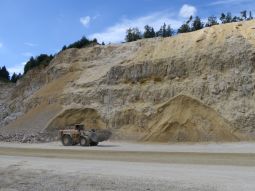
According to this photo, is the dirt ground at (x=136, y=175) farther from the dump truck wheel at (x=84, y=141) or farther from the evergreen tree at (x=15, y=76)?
the evergreen tree at (x=15, y=76)

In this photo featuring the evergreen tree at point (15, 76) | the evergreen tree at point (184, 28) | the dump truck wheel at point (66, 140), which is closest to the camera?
the dump truck wheel at point (66, 140)

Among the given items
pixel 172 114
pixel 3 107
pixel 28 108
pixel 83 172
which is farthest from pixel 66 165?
pixel 3 107

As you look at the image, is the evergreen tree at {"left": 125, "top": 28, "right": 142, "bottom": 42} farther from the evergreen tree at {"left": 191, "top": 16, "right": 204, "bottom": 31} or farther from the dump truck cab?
the dump truck cab

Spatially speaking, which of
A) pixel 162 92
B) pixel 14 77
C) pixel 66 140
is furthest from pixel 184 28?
pixel 14 77

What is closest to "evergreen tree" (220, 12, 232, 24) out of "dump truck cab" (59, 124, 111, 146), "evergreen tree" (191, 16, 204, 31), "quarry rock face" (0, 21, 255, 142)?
"evergreen tree" (191, 16, 204, 31)

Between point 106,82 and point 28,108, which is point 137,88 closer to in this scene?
point 106,82

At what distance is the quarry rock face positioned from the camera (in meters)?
43.3

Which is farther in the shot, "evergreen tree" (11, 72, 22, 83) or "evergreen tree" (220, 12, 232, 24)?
"evergreen tree" (11, 72, 22, 83)

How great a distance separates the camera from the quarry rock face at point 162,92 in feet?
142

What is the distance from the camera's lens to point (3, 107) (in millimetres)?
75562

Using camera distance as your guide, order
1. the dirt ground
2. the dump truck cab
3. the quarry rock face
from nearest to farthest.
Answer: the dirt ground
the dump truck cab
the quarry rock face

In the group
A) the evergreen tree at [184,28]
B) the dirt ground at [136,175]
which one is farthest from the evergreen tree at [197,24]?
the dirt ground at [136,175]

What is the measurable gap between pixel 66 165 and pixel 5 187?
658 cm

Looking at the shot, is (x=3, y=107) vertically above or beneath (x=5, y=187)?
above
